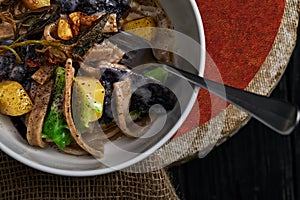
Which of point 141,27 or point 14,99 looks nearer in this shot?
point 14,99

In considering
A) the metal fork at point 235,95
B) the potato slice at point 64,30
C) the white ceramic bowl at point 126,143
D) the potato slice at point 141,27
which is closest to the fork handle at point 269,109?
the metal fork at point 235,95

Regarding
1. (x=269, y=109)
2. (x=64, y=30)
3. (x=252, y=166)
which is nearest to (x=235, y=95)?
(x=269, y=109)

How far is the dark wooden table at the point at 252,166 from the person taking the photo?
2.37 meters

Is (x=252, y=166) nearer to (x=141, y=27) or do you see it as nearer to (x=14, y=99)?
(x=141, y=27)

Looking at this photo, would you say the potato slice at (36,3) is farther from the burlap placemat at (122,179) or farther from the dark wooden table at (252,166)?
the dark wooden table at (252,166)

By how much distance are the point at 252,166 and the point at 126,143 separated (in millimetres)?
893

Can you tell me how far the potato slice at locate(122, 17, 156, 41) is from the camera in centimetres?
168

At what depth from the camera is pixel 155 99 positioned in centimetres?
162

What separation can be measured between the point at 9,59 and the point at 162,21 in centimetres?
47

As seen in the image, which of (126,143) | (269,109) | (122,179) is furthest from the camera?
(122,179)

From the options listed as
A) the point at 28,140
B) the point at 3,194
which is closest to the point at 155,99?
the point at 28,140

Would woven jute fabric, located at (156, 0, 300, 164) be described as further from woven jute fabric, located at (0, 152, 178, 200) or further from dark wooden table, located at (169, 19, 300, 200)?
dark wooden table, located at (169, 19, 300, 200)

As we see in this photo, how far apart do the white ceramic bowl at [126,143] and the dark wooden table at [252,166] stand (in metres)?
0.77

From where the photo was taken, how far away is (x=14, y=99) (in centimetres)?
157
